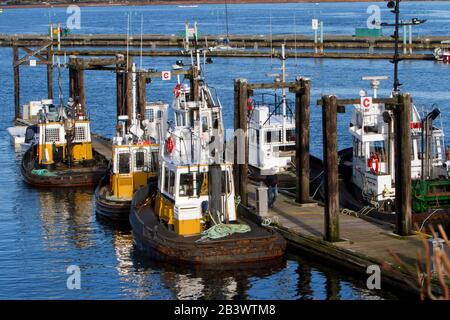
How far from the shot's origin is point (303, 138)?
35625mm

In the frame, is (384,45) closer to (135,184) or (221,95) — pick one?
(221,95)

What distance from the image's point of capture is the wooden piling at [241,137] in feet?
117

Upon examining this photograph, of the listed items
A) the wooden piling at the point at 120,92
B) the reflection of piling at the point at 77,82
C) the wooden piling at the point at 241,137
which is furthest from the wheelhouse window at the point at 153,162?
the reflection of piling at the point at 77,82

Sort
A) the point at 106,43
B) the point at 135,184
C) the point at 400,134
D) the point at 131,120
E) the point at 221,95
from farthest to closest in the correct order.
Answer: the point at 106,43, the point at 221,95, the point at 131,120, the point at 135,184, the point at 400,134

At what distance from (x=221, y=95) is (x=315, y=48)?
26.9 m

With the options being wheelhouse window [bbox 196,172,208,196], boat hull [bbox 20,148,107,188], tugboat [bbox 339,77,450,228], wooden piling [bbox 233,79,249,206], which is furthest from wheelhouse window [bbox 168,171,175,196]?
boat hull [bbox 20,148,107,188]

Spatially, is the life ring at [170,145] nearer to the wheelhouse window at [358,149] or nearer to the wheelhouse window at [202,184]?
the wheelhouse window at [202,184]

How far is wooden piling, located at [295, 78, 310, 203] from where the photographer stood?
117ft

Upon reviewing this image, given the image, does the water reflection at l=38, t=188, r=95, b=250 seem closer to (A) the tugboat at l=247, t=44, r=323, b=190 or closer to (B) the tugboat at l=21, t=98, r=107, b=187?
(B) the tugboat at l=21, t=98, r=107, b=187

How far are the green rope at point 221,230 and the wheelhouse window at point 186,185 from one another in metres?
1.35

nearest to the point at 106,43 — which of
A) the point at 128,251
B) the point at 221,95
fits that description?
the point at 221,95

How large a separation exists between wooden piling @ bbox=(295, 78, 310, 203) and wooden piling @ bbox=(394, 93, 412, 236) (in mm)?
5992

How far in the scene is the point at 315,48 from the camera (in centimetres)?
10081
